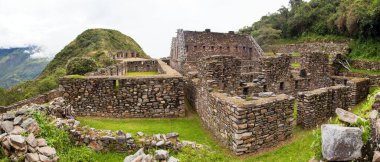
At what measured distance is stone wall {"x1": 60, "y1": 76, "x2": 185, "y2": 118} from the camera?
43.0 feet

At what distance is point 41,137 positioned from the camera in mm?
8422

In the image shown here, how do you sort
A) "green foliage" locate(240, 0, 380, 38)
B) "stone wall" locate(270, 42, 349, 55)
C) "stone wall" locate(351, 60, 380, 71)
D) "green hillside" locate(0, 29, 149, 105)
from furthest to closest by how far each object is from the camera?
1. "green hillside" locate(0, 29, 149, 105)
2. "stone wall" locate(270, 42, 349, 55)
3. "green foliage" locate(240, 0, 380, 38)
4. "stone wall" locate(351, 60, 380, 71)

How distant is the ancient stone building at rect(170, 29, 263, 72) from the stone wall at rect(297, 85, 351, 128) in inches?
760

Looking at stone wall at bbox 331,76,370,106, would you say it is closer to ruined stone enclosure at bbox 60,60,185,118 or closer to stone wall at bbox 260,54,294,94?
stone wall at bbox 260,54,294,94

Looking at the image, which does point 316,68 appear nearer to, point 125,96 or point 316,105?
point 316,105

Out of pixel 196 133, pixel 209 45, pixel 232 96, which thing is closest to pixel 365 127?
pixel 232 96

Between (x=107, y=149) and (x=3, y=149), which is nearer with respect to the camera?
(x=3, y=149)

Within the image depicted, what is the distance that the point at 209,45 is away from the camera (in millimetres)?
33938

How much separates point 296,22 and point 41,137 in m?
47.3

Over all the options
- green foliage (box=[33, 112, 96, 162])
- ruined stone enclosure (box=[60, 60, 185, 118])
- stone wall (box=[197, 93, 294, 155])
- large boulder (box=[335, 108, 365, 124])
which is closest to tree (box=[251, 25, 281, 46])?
ruined stone enclosure (box=[60, 60, 185, 118])

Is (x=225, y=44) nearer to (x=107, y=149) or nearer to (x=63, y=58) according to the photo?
(x=107, y=149)

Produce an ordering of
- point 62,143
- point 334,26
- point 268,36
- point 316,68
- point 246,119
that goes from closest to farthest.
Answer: point 246,119, point 62,143, point 316,68, point 334,26, point 268,36

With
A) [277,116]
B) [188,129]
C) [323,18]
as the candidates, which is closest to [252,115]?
[277,116]

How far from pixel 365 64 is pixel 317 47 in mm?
17018
